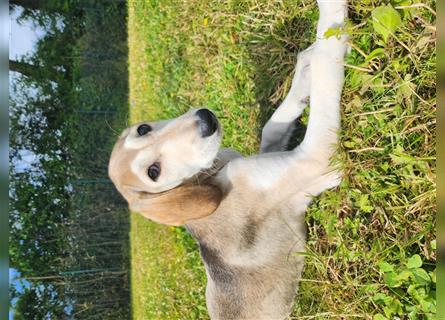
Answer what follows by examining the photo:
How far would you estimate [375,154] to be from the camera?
4113 mm

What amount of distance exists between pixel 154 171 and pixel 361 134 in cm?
182

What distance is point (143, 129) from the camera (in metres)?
4.82

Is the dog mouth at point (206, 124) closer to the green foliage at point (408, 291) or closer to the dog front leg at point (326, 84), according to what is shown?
the dog front leg at point (326, 84)

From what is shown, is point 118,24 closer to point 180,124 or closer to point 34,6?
point 34,6

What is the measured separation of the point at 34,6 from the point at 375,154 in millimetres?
14830

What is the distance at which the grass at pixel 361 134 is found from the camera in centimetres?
358

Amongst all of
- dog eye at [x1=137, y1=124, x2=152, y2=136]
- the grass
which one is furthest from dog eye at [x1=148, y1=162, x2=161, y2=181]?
the grass

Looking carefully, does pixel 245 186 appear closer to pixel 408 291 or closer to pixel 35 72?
pixel 408 291

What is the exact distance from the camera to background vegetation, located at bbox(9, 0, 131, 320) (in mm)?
13430

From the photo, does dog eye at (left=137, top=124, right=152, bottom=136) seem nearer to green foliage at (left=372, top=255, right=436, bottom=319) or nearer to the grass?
the grass

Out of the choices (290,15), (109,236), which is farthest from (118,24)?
(290,15)

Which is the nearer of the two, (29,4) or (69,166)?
(69,166)

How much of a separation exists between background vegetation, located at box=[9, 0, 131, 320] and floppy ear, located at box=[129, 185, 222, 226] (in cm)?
981

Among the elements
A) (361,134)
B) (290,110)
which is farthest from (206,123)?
(361,134)
